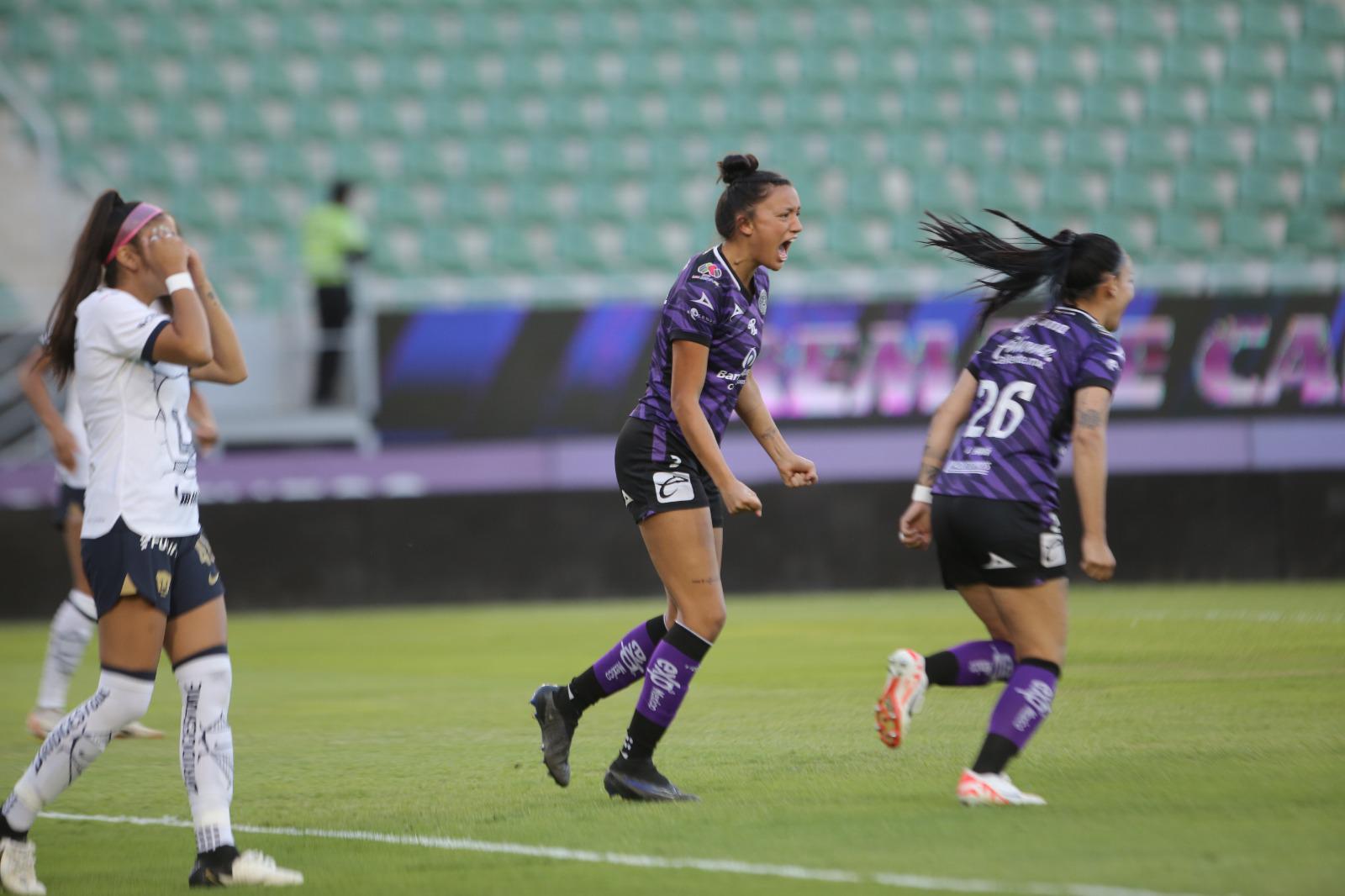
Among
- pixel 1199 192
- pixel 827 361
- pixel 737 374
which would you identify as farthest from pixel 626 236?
pixel 737 374

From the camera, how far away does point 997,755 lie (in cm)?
597

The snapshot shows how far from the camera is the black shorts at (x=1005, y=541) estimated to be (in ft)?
19.8

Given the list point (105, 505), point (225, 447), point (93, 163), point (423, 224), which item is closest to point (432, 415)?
point (225, 447)

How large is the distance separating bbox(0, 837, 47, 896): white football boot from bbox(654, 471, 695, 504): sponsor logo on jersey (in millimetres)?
2395

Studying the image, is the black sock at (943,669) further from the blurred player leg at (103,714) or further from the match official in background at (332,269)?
the match official in background at (332,269)

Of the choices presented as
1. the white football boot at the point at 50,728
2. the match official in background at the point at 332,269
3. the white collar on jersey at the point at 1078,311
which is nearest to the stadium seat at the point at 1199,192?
the match official in background at the point at 332,269

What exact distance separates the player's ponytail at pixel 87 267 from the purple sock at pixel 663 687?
2.27 m

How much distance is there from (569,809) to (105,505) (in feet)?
6.61

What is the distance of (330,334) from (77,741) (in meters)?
12.6

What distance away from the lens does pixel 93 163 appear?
2033cm

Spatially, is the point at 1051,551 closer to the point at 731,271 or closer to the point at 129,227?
the point at 731,271

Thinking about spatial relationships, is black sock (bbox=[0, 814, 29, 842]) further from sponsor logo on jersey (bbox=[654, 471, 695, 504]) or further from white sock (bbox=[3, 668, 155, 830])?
sponsor logo on jersey (bbox=[654, 471, 695, 504])

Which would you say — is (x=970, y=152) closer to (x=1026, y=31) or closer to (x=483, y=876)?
(x=1026, y=31)

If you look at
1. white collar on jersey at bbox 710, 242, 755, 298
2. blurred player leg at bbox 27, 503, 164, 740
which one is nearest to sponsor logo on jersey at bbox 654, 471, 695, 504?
white collar on jersey at bbox 710, 242, 755, 298
